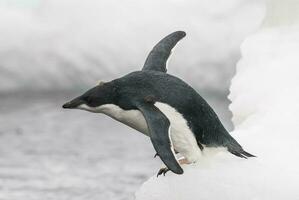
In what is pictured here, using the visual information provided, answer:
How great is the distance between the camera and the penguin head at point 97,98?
2.92 metres

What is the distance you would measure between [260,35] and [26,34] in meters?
2.31

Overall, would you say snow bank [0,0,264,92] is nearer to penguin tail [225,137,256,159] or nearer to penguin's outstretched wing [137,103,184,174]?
penguin tail [225,137,256,159]

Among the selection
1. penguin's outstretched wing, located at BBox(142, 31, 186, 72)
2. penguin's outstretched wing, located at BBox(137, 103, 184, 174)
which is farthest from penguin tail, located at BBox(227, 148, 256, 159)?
penguin's outstretched wing, located at BBox(142, 31, 186, 72)

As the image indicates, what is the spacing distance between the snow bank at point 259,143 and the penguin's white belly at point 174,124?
9 cm

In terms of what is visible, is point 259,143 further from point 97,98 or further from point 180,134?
point 97,98

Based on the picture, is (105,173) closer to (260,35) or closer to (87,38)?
(260,35)

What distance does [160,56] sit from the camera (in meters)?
3.31

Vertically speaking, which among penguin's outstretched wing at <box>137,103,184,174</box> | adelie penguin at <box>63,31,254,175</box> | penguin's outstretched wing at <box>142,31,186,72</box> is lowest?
penguin's outstretched wing at <box>137,103,184,174</box>

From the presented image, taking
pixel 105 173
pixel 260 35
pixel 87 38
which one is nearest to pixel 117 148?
pixel 105 173

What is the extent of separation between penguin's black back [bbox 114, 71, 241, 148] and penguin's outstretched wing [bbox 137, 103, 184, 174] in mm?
57

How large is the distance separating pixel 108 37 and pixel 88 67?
1.34 feet

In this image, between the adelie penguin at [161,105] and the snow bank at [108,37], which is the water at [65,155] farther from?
the adelie penguin at [161,105]

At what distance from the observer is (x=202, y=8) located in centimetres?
662

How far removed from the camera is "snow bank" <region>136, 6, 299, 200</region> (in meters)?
2.89
